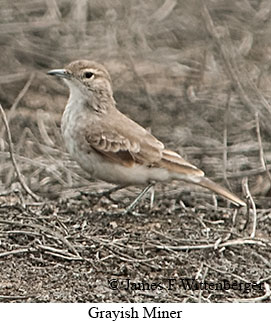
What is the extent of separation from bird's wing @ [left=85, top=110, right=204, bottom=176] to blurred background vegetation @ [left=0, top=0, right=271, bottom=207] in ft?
3.01

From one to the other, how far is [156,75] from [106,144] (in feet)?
9.43

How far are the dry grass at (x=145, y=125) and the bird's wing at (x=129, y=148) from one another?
14.0 inches

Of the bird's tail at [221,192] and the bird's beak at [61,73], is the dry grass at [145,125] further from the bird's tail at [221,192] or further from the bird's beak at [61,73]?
the bird's beak at [61,73]

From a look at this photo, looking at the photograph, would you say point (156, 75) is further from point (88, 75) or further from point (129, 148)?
point (129, 148)

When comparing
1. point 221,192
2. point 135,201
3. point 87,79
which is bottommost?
point 135,201

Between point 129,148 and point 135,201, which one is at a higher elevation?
point 129,148

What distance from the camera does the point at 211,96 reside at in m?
8.20

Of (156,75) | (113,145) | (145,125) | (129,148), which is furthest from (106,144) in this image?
(156,75)

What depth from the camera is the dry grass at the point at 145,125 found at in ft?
17.2

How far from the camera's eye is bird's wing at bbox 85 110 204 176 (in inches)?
230

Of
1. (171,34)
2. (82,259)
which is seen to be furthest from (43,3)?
(82,259)

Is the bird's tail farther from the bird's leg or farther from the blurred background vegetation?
the blurred background vegetation

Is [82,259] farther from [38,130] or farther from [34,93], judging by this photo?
[34,93]

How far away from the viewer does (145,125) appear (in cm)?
776
